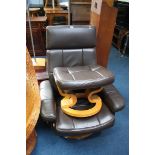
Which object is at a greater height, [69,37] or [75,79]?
[69,37]

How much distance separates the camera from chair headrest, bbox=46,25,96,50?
1.81 metres

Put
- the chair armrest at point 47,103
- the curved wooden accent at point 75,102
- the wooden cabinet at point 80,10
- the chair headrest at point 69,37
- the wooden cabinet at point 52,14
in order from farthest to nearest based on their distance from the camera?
the wooden cabinet at point 80,10 → the wooden cabinet at point 52,14 → the chair headrest at point 69,37 → the curved wooden accent at point 75,102 → the chair armrest at point 47,103

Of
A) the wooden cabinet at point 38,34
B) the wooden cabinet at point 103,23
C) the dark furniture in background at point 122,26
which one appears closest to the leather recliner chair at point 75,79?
the wooden cabinet at point 103,23

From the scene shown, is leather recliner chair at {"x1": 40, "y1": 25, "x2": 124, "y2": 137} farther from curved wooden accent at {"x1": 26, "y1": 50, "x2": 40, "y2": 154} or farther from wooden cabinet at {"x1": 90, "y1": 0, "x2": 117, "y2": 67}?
wooden cabinet at {"x1": 90, "y1": 0, "x2": 117, "y2": 67}

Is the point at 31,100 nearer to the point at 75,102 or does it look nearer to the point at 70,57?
the point at 75,102

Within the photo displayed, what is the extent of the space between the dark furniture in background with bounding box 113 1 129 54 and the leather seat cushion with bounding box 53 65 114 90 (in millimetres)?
2227

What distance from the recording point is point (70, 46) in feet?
6.17

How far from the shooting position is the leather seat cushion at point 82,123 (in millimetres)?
1503

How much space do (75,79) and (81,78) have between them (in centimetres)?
5

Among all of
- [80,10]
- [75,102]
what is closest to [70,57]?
[75,102]

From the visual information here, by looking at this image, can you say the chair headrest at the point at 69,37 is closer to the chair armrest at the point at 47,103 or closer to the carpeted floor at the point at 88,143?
the chair armrest at the point at 47,103

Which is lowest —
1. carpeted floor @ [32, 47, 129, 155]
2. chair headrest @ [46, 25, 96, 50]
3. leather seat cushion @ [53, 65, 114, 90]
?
carpeted floor @ [32, 47, 129, 155]

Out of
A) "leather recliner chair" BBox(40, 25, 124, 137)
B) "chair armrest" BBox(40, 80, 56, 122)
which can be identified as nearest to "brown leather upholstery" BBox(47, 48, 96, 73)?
"leather recliner chair" BBox(40, 25, 124, 137)
